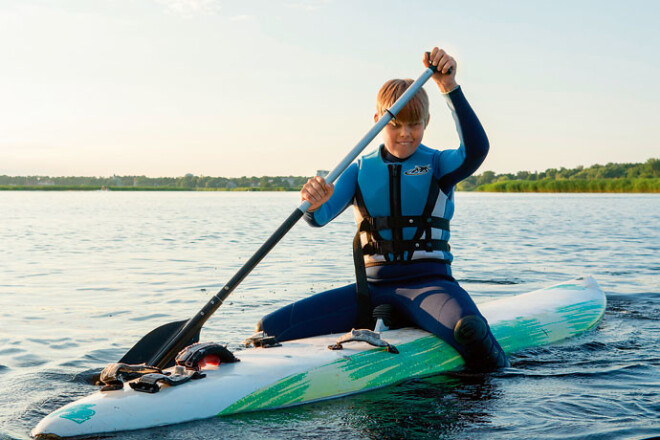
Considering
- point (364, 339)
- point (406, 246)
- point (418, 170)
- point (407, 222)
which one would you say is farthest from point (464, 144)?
point (364, 339)

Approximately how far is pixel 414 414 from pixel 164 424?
122 centimetres

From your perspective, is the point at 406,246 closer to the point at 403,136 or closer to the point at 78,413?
the point at 403,136

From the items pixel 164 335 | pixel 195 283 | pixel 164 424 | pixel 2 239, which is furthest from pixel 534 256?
pixel 2 239

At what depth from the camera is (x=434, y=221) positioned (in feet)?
13.9

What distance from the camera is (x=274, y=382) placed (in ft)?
11.6

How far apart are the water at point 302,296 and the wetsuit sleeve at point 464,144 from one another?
124cm

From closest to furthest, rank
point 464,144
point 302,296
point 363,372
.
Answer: point 363,372 → point 464,144 → point 302,296

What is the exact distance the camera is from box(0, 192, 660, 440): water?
329 centimetres

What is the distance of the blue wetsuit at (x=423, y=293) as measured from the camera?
397 cm

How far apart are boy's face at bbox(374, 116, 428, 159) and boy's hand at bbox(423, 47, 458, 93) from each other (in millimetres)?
327

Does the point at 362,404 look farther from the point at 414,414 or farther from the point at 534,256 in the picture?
the point at 534,256

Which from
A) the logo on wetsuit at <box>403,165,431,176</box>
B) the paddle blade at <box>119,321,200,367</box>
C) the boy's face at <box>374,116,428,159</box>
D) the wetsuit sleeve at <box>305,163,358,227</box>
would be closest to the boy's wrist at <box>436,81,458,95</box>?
the boy's face at <box>374,116,428,159</box>

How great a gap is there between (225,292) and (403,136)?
1.45 m

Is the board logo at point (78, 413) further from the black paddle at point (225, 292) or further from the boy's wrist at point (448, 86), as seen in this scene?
the boy's wrist at point (448, 86)
